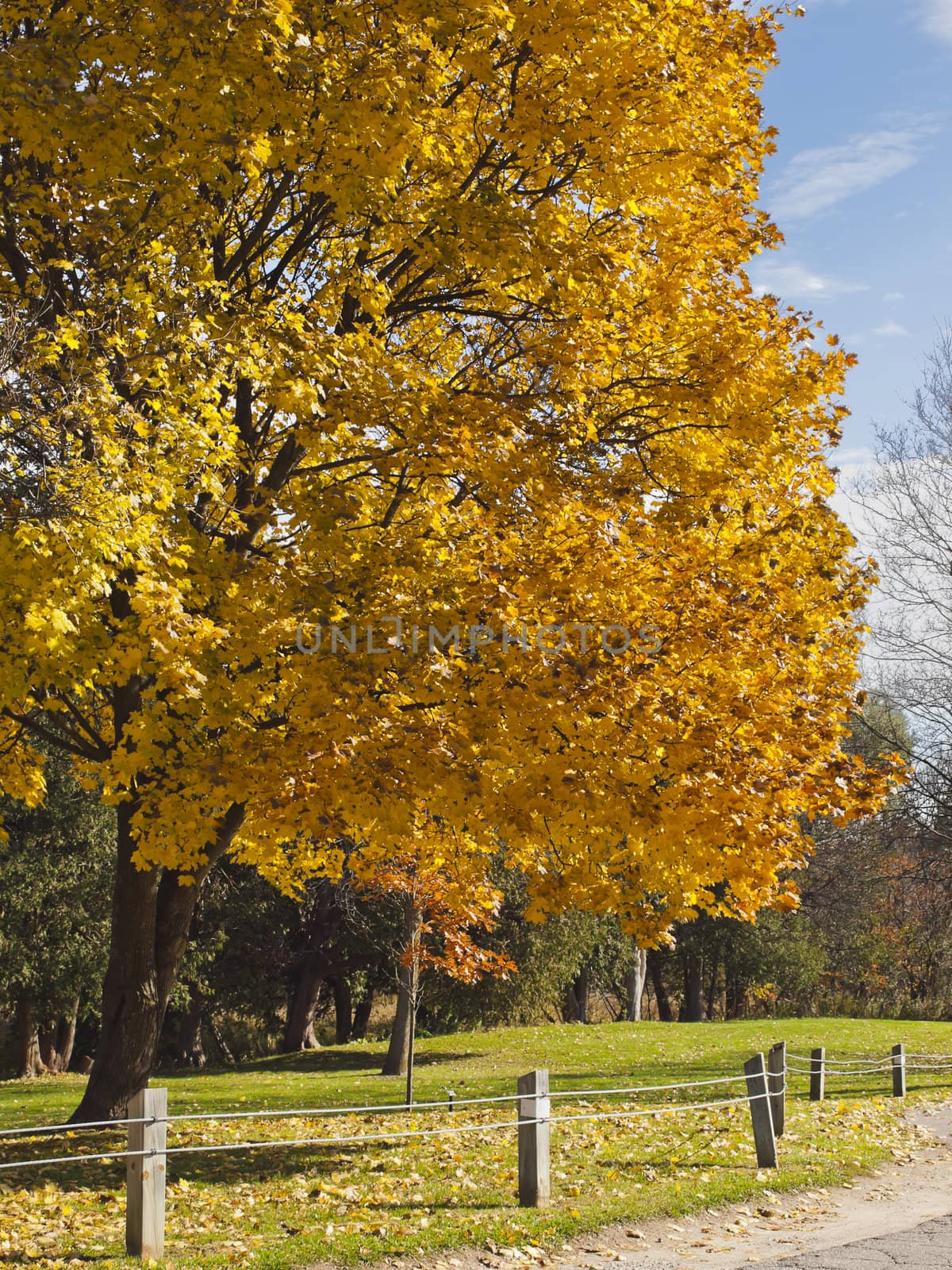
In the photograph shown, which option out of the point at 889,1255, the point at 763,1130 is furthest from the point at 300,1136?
the point at 889,1255

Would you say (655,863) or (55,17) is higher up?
(55,17)

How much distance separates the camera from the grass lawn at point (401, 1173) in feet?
23.5

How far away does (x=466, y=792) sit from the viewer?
7828mm

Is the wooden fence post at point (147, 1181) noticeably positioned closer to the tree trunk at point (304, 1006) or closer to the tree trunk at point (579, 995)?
the tree trunk at point (304, 1006)

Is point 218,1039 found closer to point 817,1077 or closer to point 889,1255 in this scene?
point 817,1077

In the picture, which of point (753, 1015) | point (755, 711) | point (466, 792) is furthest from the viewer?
point (753, 1015)

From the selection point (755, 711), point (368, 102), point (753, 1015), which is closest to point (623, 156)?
point (368, 102)

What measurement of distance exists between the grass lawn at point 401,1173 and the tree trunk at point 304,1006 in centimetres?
1102

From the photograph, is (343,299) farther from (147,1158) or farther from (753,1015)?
(753,1015)

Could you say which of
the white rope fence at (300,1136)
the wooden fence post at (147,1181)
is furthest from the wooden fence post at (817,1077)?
the wooden fence post at (147,1181)

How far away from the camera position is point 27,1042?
2547 centimetres

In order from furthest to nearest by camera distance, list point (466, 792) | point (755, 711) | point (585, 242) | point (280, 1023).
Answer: point (280, 1023), point (585, 242), point (755, 711), point (466, 792)

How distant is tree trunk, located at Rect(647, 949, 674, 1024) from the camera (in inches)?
1634

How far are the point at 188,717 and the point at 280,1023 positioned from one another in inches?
1084
